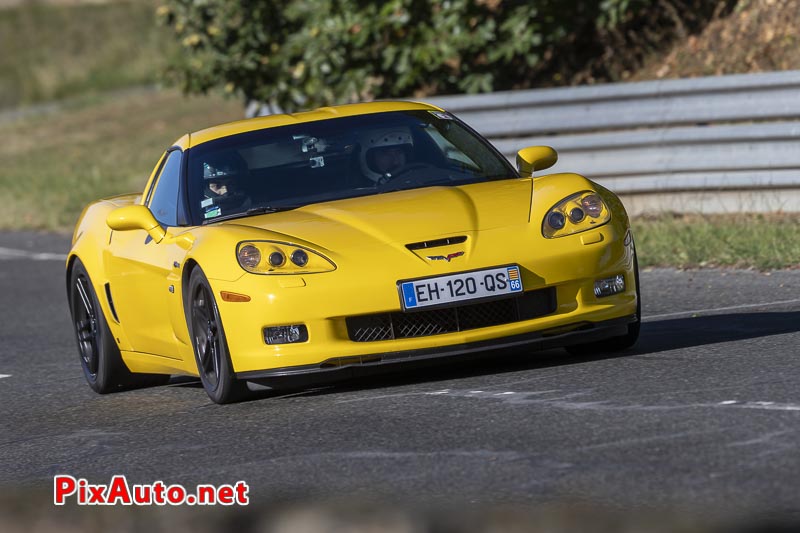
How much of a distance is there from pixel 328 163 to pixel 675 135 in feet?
18.0

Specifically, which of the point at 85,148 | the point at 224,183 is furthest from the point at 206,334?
the point at 85,148

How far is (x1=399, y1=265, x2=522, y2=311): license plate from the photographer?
675 centimetres

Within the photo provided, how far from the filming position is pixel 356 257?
680cm

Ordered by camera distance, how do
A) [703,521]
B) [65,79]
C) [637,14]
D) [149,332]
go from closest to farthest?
[703,521], [149,332], [637,14], [65,79]

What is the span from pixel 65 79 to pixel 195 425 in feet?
122

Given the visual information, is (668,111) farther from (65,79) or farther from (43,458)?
(65,79)

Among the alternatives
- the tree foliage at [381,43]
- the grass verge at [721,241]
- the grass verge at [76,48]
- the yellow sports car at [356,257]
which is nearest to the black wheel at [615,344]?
the yellow sports car at [356,257]

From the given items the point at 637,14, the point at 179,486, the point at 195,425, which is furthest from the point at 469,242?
the point at 637,14

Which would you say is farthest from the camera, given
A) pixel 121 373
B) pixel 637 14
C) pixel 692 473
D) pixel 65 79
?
pixel 65 79

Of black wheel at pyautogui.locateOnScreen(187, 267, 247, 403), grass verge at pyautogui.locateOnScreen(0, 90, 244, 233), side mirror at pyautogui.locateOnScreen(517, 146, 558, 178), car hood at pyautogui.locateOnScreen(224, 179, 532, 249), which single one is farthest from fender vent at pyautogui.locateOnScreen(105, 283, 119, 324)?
grass verge at pyautogui.locateOnScreen(0, 90, 244, 233)

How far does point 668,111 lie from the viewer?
516 inches

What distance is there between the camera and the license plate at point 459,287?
675 cm

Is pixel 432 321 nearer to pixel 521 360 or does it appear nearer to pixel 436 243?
pixel 436 243

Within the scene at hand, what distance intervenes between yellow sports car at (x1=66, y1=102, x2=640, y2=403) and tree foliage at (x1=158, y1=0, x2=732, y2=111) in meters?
7.73
